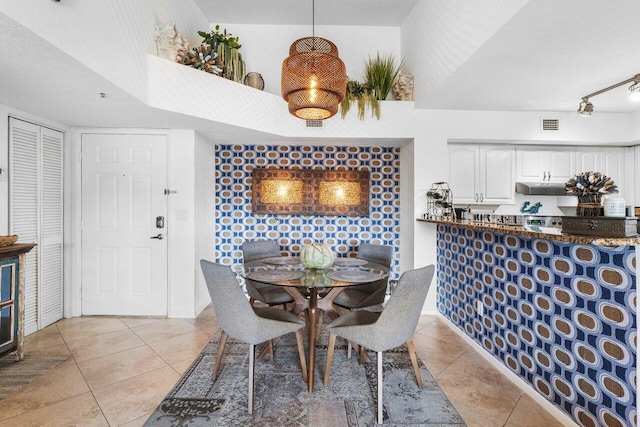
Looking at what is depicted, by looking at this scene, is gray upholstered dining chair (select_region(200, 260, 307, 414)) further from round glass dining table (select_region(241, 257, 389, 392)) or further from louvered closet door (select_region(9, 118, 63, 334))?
louvered closet door (select_region(9, 118, 63, 334))

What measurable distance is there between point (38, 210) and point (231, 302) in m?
2.62

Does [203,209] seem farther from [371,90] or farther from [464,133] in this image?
[464,133]

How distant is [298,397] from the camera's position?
2.01 m

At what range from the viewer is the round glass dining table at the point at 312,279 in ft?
6.84

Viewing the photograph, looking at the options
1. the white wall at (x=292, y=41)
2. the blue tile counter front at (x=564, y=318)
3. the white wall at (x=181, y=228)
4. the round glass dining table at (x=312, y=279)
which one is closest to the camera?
the blue tile counter front at (x=564, y=318)

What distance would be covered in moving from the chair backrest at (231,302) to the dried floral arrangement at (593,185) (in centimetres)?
199

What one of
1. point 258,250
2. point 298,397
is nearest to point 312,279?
point 298,397

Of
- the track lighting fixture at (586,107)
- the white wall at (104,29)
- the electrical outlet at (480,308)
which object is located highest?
the white wall at (104,29)

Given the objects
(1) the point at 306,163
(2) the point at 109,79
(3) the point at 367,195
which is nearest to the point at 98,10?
(2) the point at 109,79

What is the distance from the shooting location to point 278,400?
199 centimetres

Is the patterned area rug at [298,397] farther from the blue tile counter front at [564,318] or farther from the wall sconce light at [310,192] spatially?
the wall sconce light at [310,192]

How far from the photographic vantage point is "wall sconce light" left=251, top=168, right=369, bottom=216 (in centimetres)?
410

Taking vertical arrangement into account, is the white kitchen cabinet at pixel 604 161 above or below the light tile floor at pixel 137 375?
above

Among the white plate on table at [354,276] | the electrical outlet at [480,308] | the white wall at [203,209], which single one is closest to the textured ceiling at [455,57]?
the white wall at [203,209]
